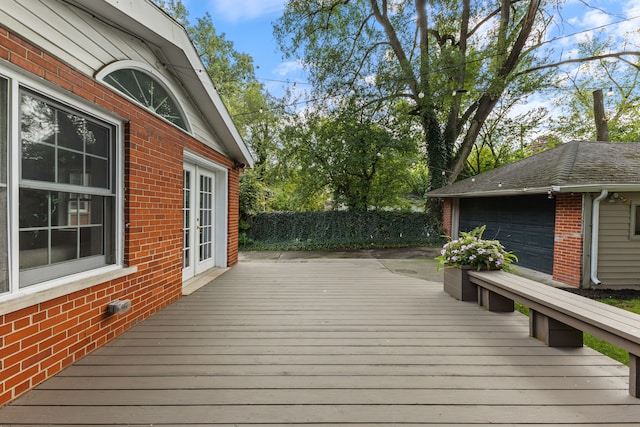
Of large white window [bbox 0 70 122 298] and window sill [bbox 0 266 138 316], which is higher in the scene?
large white window [bbox 0 70 122 298]

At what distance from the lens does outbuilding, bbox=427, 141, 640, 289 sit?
5586mm

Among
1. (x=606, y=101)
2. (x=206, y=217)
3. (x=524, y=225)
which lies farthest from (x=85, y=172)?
(x=606, y=101)

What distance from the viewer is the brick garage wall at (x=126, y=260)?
185cm

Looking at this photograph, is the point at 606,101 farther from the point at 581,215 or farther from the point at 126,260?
the point at 126,260

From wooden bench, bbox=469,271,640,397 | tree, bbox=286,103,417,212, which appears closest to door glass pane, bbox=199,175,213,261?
wooden bench, bbox=469,271,640,397

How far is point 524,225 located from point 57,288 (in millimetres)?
8668

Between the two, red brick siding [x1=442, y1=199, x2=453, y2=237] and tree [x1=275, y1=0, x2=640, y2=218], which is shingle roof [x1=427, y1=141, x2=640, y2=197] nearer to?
red brick siding [x1=442, y1=199, x2=453, y2=237]

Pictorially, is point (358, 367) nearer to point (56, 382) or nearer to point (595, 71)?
point (56, 382)

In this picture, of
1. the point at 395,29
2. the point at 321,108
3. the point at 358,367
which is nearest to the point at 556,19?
the point at 395,29

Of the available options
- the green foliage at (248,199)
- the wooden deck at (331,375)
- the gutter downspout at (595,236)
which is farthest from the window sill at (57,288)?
the green foliage at (248,199)

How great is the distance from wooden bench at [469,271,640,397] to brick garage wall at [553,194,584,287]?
3.29 metres

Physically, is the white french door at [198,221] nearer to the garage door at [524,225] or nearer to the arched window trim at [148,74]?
the arched window trim at [148,74]

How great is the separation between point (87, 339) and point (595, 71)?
22.2 meters

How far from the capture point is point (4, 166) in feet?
5.95
